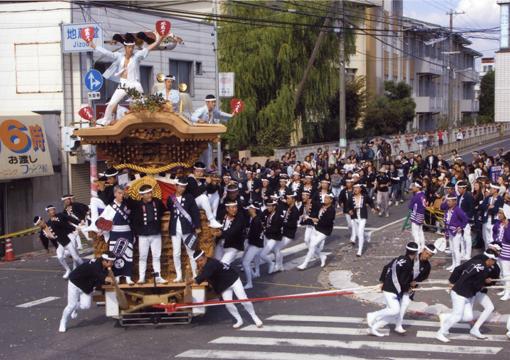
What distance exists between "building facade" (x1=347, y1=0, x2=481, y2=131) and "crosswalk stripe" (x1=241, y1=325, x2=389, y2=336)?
116 ft

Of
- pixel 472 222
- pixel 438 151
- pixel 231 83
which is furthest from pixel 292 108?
pixel 472 222

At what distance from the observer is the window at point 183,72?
3038 centimetres

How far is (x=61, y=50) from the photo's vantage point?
24.6 meters

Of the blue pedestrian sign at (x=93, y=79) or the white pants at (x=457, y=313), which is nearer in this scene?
the white pants at (x=457, y=313)

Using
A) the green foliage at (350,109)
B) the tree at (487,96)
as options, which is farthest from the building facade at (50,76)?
the tree at (487,96)

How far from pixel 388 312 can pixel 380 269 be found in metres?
5.33

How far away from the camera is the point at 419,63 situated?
6688cm

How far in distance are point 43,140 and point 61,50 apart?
11.1ft

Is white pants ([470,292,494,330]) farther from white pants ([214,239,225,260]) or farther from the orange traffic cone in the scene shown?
the orange traffic cone

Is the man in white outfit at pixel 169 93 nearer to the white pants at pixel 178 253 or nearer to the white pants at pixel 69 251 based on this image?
the white pants at pixel 178 253

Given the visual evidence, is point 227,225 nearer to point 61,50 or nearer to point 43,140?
point 43,140

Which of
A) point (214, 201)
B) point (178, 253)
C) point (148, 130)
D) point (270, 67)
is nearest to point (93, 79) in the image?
point (214, 201)

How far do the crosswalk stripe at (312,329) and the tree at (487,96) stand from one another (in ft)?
248

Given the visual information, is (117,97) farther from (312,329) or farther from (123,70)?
(312,329)
